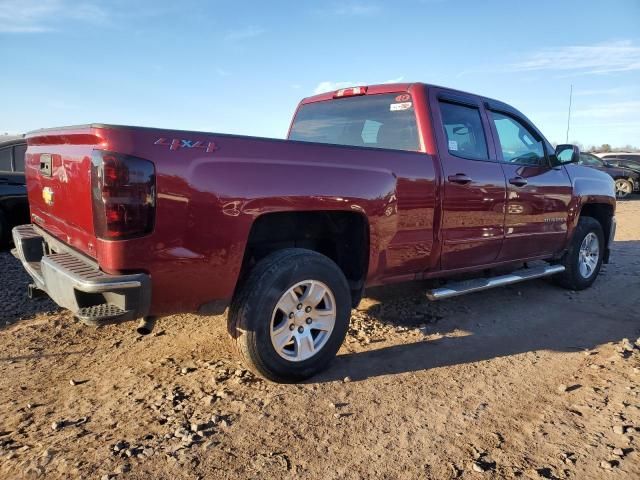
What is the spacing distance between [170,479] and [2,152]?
655 centimetres

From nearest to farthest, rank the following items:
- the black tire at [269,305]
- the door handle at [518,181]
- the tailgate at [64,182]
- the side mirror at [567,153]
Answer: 1. the tailgate at [64,182]
2. the black tire at [269,305]
3. the door handle at [518,181]
4. the side mirror at [567,153]

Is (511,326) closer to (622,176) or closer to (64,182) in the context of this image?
(64,182)

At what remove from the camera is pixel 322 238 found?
146 inches

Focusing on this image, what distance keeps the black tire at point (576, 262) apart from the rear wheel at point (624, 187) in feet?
49.0

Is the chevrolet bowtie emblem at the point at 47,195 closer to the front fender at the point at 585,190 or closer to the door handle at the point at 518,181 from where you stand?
the door handle at the point at 518,181

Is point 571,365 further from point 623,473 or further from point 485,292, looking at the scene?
point 485,292

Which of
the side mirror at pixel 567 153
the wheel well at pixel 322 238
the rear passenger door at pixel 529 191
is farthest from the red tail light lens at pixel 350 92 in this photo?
the side mirror at pixel 567 153

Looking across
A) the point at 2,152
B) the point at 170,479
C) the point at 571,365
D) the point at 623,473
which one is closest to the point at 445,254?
the point at 571,365

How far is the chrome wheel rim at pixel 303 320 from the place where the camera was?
3.12 metres

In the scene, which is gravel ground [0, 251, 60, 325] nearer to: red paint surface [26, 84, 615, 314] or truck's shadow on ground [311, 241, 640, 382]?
red paint surface [26, 84, 615, 314]

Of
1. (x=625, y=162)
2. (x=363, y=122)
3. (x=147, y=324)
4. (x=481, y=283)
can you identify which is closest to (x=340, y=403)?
(x=147, y=324)

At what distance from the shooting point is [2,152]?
6.96 meters

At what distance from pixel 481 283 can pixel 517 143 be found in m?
1.65

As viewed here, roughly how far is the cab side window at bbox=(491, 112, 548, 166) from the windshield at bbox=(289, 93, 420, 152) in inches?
46.1
